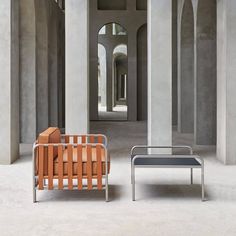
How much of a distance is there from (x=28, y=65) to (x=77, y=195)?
25.2 feet

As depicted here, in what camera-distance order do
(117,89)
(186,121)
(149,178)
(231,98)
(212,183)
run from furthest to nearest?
(117,89)
(186,121)
(231,98)
(149,178)
(212,183)

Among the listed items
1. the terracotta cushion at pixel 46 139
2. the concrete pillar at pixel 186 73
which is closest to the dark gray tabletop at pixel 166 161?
the terracotta cushion at pixel 46 139

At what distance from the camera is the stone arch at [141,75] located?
24.4m

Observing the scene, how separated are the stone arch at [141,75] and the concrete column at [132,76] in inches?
17.2

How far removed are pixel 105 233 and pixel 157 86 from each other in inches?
239

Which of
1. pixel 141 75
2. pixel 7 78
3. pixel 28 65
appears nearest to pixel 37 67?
pixel 28 65

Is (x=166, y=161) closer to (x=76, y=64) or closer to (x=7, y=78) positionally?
(x=76, y=64)

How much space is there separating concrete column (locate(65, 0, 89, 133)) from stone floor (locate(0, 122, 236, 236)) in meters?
2.29

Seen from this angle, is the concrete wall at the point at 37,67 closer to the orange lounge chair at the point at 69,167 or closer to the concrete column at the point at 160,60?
the concrete column at the point at 160,60

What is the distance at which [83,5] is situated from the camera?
10.5 m

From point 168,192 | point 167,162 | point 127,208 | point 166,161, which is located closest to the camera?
point 127,208

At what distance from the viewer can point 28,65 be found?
43.9 ft

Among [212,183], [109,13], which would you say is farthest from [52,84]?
[212,183]

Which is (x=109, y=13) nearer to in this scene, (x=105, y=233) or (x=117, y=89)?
(x=105, y=233)
